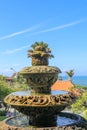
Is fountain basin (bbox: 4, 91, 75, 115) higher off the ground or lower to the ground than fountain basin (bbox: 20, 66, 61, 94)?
lower

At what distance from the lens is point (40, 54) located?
959cm

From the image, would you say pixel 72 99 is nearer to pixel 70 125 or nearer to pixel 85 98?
pixel 70 125

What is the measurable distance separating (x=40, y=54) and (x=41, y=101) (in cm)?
149

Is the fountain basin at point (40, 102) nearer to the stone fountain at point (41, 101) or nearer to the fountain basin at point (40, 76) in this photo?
the stone fountain at point (41, 101)

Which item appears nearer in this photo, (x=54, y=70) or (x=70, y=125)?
(x=70, y=125)

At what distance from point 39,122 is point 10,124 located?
79 cm

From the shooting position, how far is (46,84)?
30.7 ft

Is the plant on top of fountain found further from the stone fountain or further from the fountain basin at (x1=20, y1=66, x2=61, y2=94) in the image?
the fountain basin at (x1=20, y1=66, x2=61, y2=94)

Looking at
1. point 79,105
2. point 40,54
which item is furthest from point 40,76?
point 79,105

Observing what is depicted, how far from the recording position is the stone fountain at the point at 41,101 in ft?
28.7

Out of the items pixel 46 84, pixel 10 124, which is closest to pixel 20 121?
pixel 10 124

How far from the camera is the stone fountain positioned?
8742 mm

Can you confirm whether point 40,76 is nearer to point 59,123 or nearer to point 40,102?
point 40,102

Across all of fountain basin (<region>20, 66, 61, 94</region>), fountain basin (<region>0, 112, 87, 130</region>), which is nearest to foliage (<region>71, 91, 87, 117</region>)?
fountain basin (<region>0, 112, 87, 130</region>)
